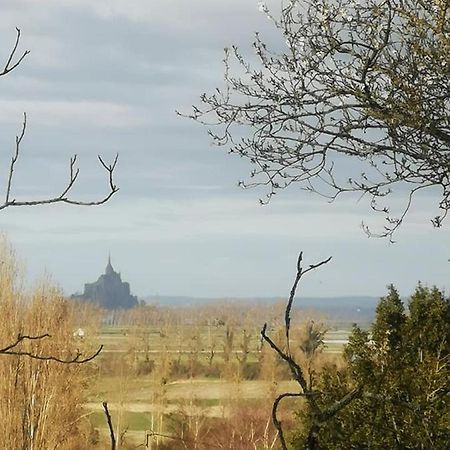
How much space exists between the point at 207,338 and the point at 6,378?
1728 cm

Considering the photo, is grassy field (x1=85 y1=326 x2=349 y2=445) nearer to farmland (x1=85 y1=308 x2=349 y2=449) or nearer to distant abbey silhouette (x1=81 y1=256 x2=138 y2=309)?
farmland (x1=85 y1=308 x2=349 y2=449)

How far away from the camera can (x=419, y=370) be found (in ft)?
21.9

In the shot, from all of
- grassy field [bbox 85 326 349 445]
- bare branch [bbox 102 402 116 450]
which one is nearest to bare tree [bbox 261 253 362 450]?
bare branch [bbox 102 402 116 450]

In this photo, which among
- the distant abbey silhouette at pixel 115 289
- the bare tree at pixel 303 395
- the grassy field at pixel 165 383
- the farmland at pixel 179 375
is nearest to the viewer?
the bare tree at pixel 303 395

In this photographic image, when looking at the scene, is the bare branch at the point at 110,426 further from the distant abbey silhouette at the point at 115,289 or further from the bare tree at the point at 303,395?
the distant abbey silhouette at the point at 115,289

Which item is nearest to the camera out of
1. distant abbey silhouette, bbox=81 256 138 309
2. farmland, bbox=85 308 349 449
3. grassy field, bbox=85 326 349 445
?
farmland, bbox=85 308 349 449

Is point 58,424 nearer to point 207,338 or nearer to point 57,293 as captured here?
point 57,293

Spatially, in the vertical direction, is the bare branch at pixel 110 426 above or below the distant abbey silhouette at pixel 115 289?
below

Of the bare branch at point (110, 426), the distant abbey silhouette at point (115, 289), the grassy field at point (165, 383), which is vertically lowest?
the grassy field at point (165, 383)

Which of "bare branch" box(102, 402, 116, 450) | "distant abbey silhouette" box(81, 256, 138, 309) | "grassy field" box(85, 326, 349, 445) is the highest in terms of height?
"distant abbey silhouette" box(81, 256, 138, 309)

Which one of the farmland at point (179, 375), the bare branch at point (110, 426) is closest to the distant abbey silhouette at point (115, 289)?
the farmland at point (179, 375)

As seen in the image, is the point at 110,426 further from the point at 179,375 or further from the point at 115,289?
the point at 115,289

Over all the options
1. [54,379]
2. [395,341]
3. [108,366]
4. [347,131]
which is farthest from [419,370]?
[108,366]

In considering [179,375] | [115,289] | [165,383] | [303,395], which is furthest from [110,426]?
[115,289]
